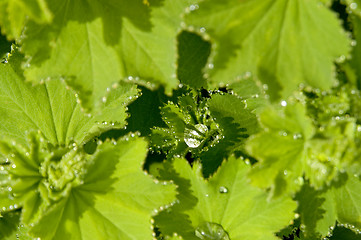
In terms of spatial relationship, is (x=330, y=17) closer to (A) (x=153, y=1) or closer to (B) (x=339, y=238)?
(A) (x=153, y=1)

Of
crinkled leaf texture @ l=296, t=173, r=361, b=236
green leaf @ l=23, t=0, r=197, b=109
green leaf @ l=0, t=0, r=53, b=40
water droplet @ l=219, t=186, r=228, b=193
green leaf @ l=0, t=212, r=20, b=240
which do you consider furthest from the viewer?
green leaf @ l=0, t=212, r=20, b=240

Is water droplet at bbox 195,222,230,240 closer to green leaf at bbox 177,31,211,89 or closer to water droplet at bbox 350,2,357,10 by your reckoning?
green leaf at bbox 177,31,211,89

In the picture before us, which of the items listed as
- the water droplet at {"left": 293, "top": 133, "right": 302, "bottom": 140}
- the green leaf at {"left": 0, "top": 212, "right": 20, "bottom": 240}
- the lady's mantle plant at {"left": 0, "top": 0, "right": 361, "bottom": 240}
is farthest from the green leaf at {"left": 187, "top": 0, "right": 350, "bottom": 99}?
the green leaf at {"left": 0, "top": 212, "right": 20, "bottom": 240}

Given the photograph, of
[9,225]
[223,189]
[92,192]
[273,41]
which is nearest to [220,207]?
[223,189]

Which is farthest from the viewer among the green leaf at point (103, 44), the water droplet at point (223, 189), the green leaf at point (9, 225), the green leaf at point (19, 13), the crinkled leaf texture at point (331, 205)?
the green leaf at point (9, 225)

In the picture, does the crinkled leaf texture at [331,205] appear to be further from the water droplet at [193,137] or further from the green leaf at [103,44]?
the green leaf at [103,44]

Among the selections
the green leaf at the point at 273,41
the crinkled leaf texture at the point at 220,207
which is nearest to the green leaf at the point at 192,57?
the crinkled leaf texture at the point at 220,207
